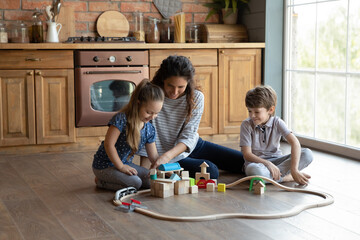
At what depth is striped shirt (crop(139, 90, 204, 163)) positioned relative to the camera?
302cm

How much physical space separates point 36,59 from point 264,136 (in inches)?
75.6

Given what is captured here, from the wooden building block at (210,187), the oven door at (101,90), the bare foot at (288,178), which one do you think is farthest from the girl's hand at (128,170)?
the oven door at (101,90)

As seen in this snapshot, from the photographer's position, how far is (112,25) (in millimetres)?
4680

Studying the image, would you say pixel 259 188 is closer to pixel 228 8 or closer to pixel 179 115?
pixel 179 115

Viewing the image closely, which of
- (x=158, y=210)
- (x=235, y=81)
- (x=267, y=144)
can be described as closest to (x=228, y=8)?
(x=235, y=81)

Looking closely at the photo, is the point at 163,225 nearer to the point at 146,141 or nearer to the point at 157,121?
the point at 146,141

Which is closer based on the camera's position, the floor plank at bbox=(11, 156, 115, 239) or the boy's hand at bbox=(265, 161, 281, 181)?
the floor plank at bbox=(11, 156, 115, 239)

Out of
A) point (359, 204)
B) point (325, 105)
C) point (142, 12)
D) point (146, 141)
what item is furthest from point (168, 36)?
point (359, 204)

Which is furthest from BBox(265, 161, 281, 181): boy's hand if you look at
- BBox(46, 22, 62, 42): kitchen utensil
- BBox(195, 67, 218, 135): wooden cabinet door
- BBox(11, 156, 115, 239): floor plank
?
BBox(46, 22, 62, 42): kitchen utensil

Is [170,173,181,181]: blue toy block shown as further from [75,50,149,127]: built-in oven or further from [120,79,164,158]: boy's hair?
[75,50,149,127]: built-in oven

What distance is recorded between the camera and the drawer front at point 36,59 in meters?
3.91

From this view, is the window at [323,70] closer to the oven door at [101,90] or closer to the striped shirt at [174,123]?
the oven door at [101,90]

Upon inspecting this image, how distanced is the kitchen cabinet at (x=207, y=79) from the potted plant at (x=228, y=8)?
623 mm

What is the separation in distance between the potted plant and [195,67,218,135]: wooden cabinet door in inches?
28.2
